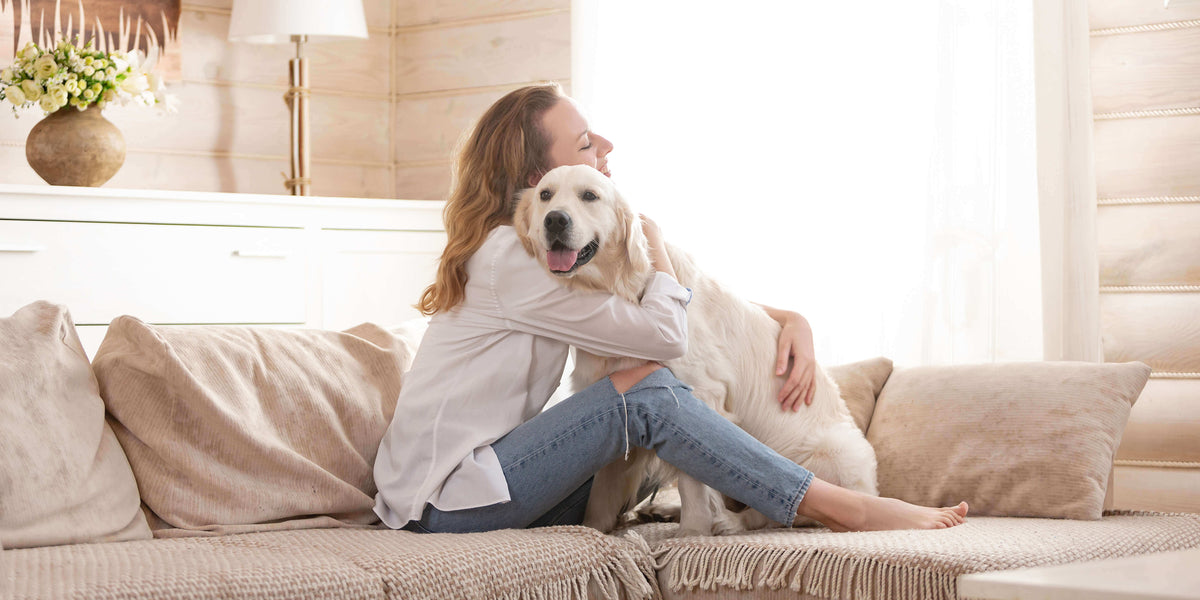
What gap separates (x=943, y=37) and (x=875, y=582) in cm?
195

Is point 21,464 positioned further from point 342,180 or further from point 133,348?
point 342,180

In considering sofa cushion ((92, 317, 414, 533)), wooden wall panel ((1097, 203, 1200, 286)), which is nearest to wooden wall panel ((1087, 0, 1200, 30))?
wooden wall panel ((1097, 203, 1200, 286))

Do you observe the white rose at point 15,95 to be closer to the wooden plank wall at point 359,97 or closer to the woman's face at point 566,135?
the wooden plank wall at point 359,97

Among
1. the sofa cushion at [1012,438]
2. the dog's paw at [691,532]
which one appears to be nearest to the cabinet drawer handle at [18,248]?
the dog's paw at [691,532]

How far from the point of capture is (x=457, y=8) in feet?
14.3

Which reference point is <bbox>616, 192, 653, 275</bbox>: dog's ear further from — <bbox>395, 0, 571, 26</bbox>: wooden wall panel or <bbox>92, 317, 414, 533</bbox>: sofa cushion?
<bbox>395, 0, 571, 26</bbox>: wooden wall panel

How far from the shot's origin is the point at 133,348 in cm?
210

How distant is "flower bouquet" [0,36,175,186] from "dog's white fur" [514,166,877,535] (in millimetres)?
1837

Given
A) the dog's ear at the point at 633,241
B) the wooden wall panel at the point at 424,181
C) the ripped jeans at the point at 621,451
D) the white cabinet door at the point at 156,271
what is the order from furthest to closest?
1. the wooden wall panel at the point at 424,181
2. the white cabinet door at the point at 156,271
3. the dog's ear at the point at 633,241
4. the ripped jeans at the point at 621,451

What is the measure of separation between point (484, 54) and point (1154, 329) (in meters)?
2.52

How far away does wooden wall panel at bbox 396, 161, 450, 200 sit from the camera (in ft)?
14.4

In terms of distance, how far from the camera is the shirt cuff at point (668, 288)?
82.2 inches

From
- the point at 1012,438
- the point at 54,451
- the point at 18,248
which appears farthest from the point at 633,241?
the point at 18,248

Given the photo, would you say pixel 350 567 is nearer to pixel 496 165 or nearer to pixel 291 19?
pixel 496 165
